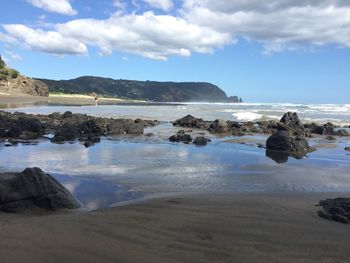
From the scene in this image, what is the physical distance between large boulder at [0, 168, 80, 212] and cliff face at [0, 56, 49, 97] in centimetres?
→ 10778

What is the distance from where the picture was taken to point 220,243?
5477 millimetres

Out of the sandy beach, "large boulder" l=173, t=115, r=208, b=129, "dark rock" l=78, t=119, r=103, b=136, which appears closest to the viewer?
"dark rock" l=78, t=119, r=103, b=136

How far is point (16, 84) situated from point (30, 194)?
119 metres

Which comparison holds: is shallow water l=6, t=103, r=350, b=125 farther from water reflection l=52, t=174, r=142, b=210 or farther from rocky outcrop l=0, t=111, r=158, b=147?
water reflection l=52, t=174, r=142, b=210

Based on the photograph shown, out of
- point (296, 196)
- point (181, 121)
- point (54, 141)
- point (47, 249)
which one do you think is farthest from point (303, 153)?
point (181, 121)

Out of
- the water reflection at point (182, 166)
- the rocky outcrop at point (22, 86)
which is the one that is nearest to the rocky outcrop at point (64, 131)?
the water reflection at point (182, 166)

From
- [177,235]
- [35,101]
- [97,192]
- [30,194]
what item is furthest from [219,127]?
[35,101]

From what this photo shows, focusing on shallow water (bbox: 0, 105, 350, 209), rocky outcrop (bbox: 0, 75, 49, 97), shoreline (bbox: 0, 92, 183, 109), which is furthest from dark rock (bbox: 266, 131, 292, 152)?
rocky outcrop (bbox: 0, 75, 49, 97)

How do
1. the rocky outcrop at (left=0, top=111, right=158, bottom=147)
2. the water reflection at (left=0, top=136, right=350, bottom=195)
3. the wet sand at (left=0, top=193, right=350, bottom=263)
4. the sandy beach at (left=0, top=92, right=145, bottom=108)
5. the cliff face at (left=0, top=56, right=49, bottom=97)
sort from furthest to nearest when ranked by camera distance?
the cliff face at (left=0, top=56, right=49, bottom=97)
the sandy beach at (left=0, top=92, right=145, bottom=108)
the rocky outcrop at (left=0, top=111, right=158, bottom=147)
the water reflection at (left=0, top=136, right=350, bottom=195)
the wet sand at (left=0, top=193, right=350, bottom=263)

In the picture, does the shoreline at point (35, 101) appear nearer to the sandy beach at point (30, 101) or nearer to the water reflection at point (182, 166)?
the sandy beach at point (30, 101)

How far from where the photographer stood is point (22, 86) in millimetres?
120375

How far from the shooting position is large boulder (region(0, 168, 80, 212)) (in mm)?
6848

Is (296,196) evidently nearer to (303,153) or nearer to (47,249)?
(47,249)

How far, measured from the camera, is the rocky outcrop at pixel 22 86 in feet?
364
